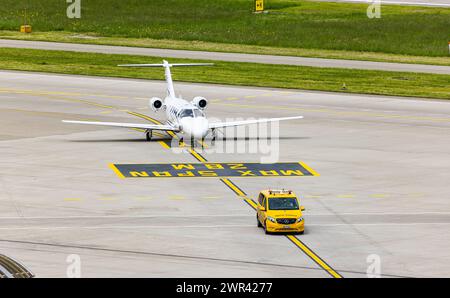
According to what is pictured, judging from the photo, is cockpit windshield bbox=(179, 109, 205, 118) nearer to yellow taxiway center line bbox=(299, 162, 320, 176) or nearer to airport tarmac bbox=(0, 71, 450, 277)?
airport tarmac bbox=(0, 71, 450, 277)

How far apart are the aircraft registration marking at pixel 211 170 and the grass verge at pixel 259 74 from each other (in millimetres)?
33990

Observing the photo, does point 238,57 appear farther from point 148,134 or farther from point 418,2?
point 418,2

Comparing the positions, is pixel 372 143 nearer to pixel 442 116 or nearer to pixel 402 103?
pixel 442 116

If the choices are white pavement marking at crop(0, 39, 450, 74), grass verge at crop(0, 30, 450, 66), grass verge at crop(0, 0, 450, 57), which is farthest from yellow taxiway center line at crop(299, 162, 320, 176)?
grass verge at crop(0, 0, 450, 57)

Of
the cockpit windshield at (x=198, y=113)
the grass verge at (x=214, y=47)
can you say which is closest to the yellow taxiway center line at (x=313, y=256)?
the cockpit windshield at (x=198, y=113)

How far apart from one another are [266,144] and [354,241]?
25704 mm

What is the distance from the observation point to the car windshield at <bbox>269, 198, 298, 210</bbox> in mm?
40406

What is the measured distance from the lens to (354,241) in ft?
128

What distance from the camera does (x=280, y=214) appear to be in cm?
3994

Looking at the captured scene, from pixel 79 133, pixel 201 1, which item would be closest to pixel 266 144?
pixel 79 133

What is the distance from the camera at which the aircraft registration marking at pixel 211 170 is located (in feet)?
178

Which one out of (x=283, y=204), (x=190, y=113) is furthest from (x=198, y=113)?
(x=283, y=204)

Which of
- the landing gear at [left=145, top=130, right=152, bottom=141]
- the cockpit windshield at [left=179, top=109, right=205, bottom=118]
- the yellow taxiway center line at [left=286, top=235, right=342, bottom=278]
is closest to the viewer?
the yellow taxiway center line at [left=286, top=235, right=342, bottom=278]

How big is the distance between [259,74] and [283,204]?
192ft
